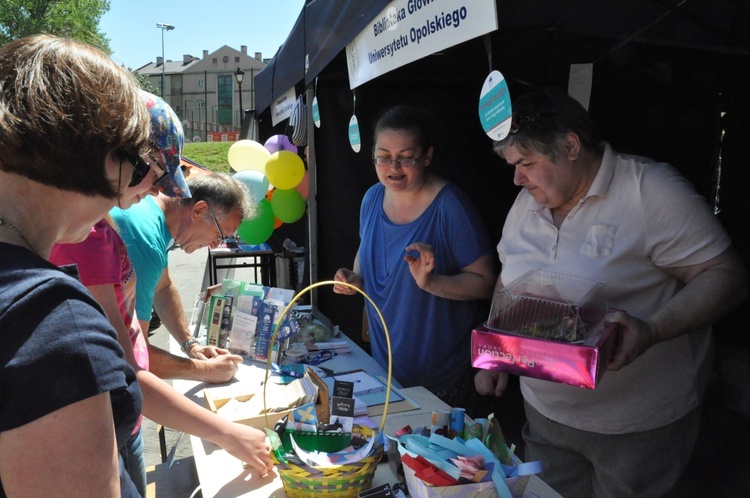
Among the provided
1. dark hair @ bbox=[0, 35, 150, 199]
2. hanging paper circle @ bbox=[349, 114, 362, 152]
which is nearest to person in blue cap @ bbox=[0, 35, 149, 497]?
dark hair @ bbox=[0, 35, 150, 199]

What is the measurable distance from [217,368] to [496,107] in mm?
1328

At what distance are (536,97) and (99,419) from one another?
1425 millimetres

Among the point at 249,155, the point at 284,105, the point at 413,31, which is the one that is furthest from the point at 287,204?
the point at 413,31

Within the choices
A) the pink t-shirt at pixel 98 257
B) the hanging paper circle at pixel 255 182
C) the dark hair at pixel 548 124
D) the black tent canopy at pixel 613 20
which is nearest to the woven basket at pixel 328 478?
the pink t-shirt at pixel 98 257

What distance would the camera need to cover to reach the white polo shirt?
142cm

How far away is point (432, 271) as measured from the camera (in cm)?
197

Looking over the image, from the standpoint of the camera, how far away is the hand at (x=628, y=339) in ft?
4.26

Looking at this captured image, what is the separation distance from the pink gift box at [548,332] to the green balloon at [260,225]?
3.46m

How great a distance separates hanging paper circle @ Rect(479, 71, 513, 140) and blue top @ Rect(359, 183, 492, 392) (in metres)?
0.51

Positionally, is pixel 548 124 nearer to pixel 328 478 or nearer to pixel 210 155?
pixel 328 478

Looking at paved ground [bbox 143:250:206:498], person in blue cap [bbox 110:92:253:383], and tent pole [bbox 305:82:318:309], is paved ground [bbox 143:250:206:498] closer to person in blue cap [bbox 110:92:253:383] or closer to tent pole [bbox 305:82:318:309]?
person in blue cap [bbox 110:92:253:383]

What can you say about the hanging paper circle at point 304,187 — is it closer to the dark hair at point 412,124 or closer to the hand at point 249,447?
the dark hair at point 412,124

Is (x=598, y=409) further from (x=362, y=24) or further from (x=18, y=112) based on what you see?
(x=362, y=24)

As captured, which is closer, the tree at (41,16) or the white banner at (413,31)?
the white banner at (413,31)
